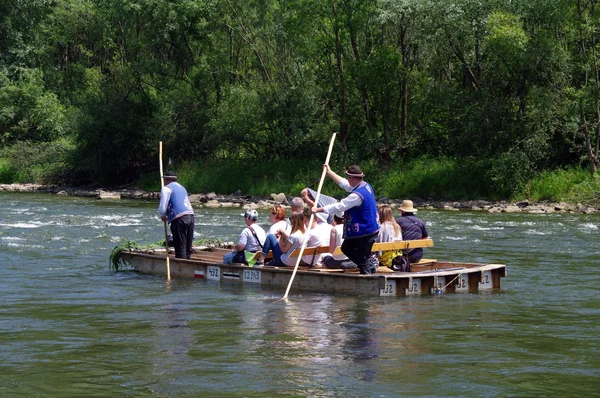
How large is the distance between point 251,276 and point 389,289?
2.51m

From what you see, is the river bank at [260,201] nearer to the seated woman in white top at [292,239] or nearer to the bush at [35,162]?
the bush at [35,162]

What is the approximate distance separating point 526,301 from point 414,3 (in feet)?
89.0

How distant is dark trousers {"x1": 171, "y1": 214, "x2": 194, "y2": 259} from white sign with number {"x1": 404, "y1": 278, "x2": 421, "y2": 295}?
419cm

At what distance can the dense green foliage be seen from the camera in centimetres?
3716

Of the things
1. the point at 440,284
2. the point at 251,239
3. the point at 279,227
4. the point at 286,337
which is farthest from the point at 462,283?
the point at 286,337

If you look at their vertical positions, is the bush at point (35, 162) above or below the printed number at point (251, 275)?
above

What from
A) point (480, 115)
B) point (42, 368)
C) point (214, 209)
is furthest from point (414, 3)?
point (42, 368)

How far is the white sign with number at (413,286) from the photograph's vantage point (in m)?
14.0

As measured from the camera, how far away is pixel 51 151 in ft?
166

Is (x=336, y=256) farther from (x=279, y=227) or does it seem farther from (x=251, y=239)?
(x=251, y=239)

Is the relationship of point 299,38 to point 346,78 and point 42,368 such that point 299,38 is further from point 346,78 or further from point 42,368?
point 42,368

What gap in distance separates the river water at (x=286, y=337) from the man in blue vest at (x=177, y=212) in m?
0.76

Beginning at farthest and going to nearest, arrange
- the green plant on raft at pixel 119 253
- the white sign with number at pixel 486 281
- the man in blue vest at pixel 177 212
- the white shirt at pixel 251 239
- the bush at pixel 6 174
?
the bush at pixel 6 174, the green plant on raft at pixel 119 253, the man in blue vest at pixel 177 212, the white shirt at pixel 251 239, the white sign with number at pixel 486 281

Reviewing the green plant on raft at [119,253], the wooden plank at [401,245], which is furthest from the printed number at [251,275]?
the green plant on raft at [119,253]
